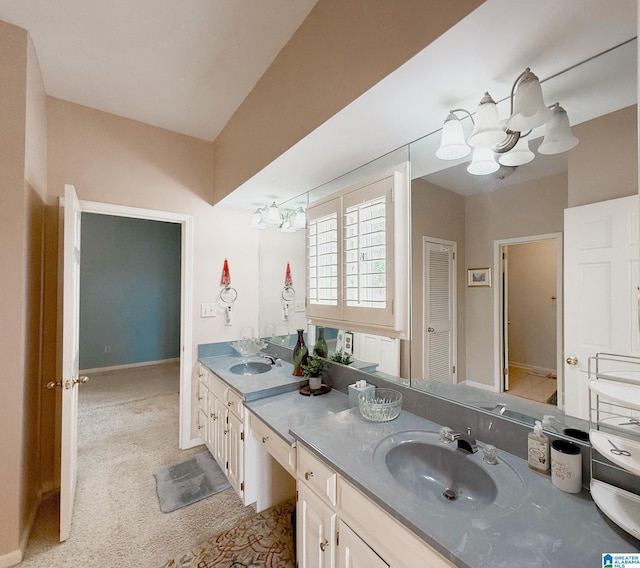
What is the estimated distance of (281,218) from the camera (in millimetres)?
2492

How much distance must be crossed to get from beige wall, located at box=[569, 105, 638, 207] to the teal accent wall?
587cm

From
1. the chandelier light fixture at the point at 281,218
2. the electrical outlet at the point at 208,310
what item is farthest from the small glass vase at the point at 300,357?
the electrical outlet at the point at 208,310

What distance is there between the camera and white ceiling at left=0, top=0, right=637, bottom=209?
2.78 feet

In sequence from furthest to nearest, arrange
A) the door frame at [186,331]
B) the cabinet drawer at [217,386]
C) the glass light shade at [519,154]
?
the door frame at [186,331] → the cabinet drawer at [217,386] → the glass light shade at [519,154]

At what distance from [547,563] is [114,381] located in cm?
532

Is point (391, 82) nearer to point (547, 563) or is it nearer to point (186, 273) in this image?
point (547, 563)

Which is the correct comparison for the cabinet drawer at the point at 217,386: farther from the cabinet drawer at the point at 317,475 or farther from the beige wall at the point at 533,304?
the beige wall at the point at 533,304

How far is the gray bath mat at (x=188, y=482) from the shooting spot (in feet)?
6.49

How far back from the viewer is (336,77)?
1.26 m

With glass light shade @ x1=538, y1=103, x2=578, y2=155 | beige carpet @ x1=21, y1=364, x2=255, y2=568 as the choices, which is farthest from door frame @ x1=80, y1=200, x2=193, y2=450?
glass light shade @ x1=538, y1=103, x2=578, y2=155

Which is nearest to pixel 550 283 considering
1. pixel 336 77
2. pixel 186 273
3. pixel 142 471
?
pixel 336 77

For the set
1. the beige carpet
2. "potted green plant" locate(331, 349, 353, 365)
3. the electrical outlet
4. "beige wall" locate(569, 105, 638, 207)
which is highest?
"beige wall" locate(569, 105, 638, 207)

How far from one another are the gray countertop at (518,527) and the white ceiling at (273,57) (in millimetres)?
1134

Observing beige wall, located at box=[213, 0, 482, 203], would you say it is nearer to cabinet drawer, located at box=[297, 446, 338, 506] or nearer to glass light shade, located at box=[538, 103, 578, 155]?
glass light shade, located at box=[538, 103, 578, 155]
